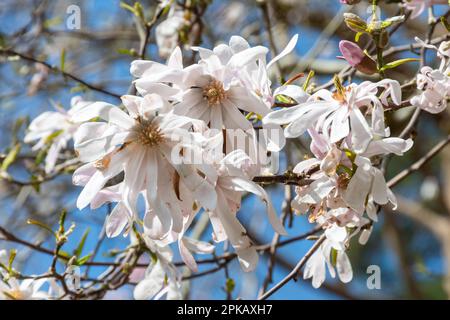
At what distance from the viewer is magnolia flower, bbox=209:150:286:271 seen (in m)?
1.03

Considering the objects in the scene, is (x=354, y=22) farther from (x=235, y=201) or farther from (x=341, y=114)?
(x=235, y=201)

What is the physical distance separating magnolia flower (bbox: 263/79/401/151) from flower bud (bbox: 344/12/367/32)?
13 centimetres

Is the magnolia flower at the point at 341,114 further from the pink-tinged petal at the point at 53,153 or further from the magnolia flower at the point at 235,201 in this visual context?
the pink-tinged petal at the point at 53,153

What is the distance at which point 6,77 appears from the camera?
3209 millimetres

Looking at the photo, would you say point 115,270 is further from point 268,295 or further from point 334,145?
point 334,145

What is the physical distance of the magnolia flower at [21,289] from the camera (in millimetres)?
1429

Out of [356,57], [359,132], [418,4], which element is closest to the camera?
A: [359,132]

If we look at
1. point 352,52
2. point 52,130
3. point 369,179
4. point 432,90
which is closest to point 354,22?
point 352,52

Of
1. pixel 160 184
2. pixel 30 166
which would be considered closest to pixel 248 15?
pixel 30 166

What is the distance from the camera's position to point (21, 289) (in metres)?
1.46

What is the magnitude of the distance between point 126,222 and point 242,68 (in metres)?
0.32

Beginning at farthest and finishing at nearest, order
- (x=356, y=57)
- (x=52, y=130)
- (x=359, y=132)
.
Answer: (x=52, y=130)
(x=356, y=57)
(x=359, y=132)

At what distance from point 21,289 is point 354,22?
88 cm

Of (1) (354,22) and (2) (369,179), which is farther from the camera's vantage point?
(1) (354,22)
